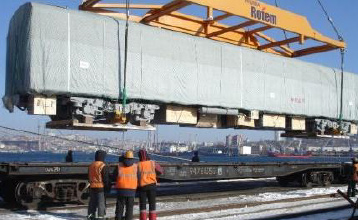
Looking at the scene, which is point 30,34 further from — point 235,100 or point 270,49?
point 270,49

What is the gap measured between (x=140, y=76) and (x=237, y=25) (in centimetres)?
439

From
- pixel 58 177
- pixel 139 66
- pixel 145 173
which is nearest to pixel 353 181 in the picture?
pixel 139 66

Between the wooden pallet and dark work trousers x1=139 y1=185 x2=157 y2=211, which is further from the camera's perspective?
the wooden pallet

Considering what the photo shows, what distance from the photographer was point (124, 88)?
458 inches

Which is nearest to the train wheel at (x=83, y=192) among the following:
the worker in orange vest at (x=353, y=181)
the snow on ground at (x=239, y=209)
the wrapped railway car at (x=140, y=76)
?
the snow on ground at (x=239, y=209)

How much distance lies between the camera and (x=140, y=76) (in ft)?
39.5

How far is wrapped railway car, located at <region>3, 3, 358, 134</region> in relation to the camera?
1061 cm

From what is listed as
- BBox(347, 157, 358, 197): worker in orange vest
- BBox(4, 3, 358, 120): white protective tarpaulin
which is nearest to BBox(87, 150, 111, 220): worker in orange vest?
BBox(4, 3, 358, 120): white protective tarpaulin

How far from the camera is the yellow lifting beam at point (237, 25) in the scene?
41.7 feet

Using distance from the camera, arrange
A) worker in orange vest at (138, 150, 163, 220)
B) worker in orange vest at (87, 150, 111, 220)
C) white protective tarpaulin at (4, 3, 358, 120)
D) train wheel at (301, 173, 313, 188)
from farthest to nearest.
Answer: train wheel at (301, 173, 313, 188)
white protective tarpaulin at (4, 3, 358, 120)
worker in orange vest at (138, 150, 163, 220)
worker in orange vest at (87, 150, 111, 220)

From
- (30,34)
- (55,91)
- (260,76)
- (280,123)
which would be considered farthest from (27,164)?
(280,123)

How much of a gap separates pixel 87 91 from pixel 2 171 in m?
2.61

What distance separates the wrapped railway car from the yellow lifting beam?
33.6 inches

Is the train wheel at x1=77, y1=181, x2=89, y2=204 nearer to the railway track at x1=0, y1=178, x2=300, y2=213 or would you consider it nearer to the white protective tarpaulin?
the railway track at x1=0, y1=178, x2=300, y2=213
